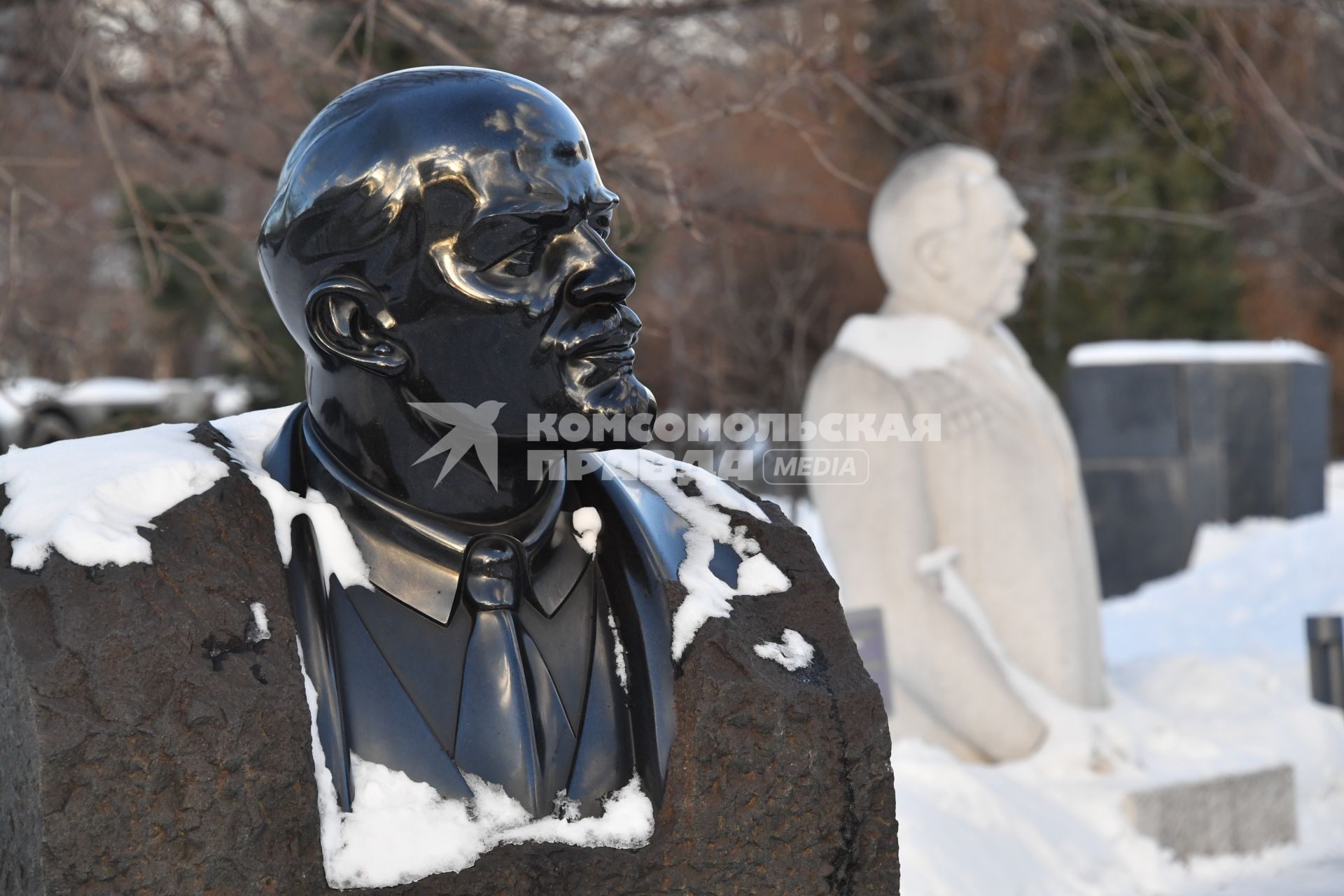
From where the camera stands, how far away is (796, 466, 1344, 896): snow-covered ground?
370 cm

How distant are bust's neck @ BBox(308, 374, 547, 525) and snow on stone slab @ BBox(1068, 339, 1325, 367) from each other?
7936 mm

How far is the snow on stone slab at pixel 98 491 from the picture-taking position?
1510 millimetres

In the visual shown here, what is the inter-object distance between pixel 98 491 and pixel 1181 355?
27.8 ft

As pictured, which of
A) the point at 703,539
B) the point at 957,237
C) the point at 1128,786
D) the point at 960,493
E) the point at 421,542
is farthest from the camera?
the point at 957,237

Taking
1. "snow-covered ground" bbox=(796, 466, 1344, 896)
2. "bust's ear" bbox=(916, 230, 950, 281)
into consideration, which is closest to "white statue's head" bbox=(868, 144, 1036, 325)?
"bust's ear" bbox=(916, 230, 950, 281)

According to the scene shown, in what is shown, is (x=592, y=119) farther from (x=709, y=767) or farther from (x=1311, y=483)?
(x=1311, y=483)

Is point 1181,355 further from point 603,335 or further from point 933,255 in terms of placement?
point 603,335

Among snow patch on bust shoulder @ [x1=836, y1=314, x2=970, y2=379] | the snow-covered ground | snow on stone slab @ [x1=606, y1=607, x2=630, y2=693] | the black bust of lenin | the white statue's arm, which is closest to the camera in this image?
the black bust of lenin

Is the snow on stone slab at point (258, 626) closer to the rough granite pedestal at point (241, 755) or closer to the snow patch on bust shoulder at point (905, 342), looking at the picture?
the rough granite pedestal at point (241, 755)

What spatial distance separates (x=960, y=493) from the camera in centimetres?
437

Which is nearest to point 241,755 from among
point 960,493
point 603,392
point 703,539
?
point 603,392

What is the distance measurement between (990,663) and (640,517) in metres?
2.60

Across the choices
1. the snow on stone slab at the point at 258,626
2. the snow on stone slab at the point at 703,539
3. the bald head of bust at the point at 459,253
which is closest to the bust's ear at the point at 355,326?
the bald head of bust at the point at 459,253

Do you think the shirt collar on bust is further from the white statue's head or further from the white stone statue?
the white statue's head
